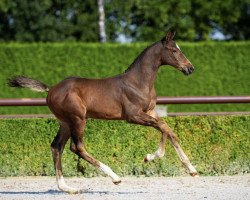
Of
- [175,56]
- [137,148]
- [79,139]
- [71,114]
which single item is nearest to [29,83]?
[71,114]

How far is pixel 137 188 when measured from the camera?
10094mm

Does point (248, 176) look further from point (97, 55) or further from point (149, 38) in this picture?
point (149, 38)

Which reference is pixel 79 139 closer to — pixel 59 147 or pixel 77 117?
pixel 77 117

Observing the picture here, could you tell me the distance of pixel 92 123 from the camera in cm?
1170

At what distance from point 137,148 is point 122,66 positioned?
8862 mm

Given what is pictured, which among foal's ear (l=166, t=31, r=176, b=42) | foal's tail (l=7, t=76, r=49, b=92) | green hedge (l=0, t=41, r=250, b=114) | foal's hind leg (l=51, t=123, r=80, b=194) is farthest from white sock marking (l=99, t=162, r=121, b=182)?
green hedge (l=0, t=41, r=250, b=114)

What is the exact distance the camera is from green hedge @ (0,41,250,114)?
20.2 meters

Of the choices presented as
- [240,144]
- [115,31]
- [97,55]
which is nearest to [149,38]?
[115,31]

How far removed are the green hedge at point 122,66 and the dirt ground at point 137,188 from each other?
892 centimetres

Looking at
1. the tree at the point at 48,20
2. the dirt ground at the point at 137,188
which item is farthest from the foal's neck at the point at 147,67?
the tree at the point at 48,20

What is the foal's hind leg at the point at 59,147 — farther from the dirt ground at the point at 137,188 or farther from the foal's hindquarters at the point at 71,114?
the dirt ground at the point at 137,188

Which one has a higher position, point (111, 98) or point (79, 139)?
point (111, 98)

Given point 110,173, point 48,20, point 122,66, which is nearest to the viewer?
point 110,173

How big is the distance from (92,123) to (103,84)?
6.25 ft
